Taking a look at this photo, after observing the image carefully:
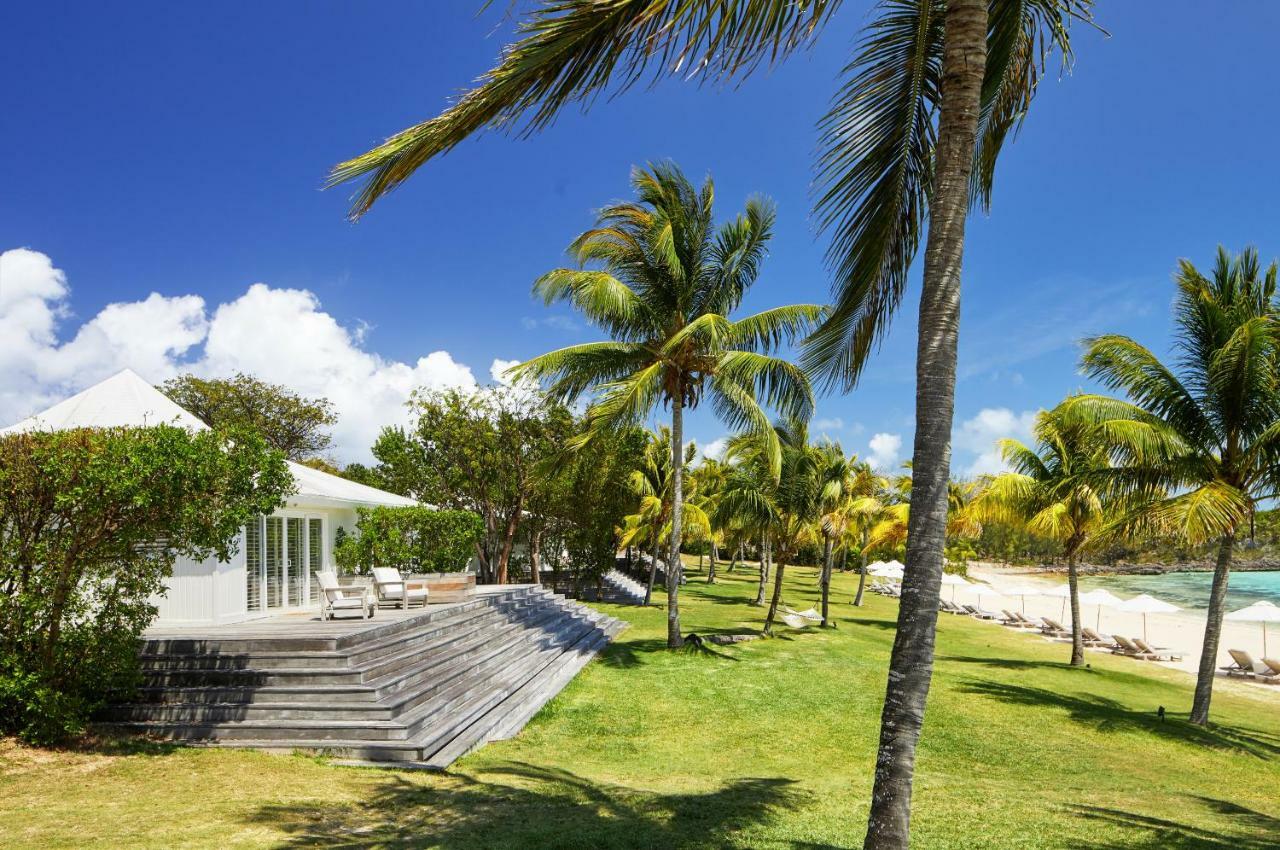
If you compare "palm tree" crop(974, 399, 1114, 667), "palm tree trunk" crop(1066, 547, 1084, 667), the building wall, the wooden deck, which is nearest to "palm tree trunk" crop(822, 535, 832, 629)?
"palm tree" crop(974, 399, 1114, 667)

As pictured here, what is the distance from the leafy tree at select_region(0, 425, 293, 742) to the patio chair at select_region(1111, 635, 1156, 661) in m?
25.4

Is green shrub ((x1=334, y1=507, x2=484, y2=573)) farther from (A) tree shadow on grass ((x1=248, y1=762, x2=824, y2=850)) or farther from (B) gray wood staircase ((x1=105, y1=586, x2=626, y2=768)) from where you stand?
(A) tree shadow on grass ((x1=248, y1=762, x2=824, y2=850))

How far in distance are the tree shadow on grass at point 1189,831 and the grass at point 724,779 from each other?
35mm

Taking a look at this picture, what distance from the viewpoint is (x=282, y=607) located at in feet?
51.2

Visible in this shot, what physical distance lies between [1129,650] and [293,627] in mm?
24556

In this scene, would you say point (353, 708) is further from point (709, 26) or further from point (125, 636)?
point (709, 26)

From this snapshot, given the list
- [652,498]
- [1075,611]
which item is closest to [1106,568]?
[1075,611]

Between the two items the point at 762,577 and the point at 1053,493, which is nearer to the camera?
the point at 1053,493

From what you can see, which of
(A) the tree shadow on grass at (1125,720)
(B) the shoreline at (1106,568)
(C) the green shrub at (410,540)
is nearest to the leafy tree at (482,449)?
(C) the green shrub at (410,540)

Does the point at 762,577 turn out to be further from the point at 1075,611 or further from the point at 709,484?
the point at 1075,611

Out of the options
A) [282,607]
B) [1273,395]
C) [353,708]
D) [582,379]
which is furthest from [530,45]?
[282,607]

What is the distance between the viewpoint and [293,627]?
440 inches

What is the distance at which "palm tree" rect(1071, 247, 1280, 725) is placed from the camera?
11.7 meters

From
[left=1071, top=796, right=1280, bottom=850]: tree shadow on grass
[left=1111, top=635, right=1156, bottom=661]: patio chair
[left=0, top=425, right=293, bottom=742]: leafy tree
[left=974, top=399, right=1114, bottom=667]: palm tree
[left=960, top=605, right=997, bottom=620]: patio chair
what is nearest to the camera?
[left=1071, top=796, right=1280, bottom=850]: tree shadow on grass
